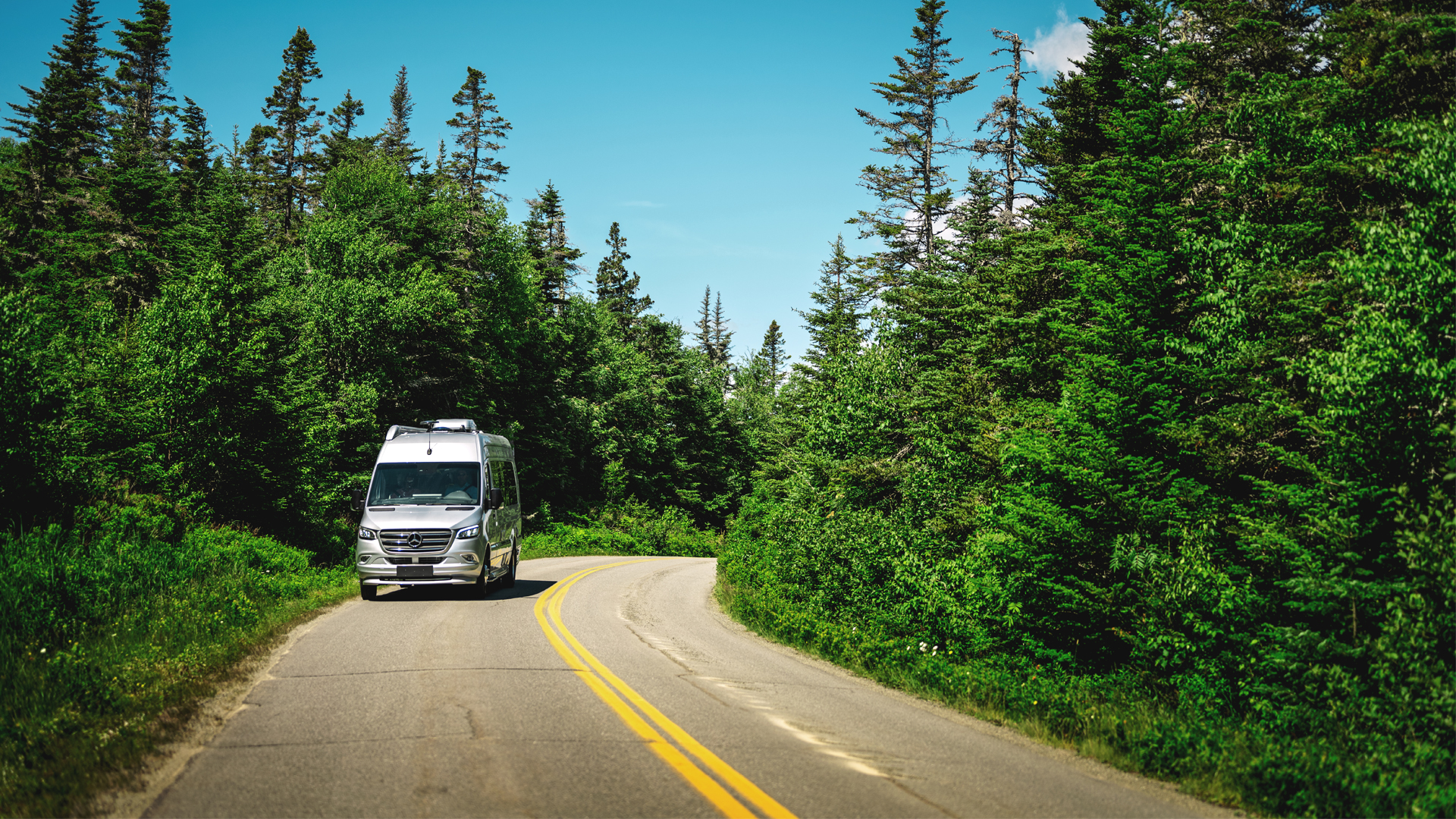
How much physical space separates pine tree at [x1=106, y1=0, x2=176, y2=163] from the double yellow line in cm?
5232

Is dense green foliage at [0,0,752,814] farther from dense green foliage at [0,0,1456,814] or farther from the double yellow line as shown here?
the double yellow line

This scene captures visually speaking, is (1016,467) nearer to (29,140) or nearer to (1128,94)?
(1128,94)

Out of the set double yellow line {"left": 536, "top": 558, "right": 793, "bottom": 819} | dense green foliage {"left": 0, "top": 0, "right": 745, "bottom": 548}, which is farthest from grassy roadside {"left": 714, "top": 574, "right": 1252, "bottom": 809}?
dense green foliage {"left": 0, "top": 0, "right": 745, "bottom": 548}

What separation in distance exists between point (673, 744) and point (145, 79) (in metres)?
66.9

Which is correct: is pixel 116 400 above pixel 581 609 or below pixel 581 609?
above

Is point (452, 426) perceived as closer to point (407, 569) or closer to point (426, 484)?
point (426, 484)

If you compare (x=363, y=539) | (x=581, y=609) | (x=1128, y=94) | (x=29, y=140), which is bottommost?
(x=581, y=609)

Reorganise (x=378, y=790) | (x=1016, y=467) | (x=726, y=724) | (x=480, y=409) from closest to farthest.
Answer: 1. (x=378, y=790)
2. (x=726, y=724)
3. (x=1016, y=467)
4. (x=480, y=409)

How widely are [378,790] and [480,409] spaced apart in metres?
34.8

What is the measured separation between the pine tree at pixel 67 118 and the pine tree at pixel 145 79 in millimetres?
2048

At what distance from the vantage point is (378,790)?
474 cm

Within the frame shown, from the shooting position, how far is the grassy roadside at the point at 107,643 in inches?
197

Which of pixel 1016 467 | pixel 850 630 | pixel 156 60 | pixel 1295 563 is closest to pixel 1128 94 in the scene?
pixel 1016 467

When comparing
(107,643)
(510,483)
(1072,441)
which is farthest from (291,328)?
(1072,441)
